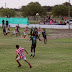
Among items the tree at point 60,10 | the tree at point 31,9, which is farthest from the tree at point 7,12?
the tree at point 60,10

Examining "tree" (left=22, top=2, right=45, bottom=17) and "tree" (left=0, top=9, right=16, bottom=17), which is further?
"tree" (left=0, top=9, right=16, bottom=17)

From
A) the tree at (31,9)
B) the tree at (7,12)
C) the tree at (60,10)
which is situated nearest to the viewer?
the tree at (31,9)

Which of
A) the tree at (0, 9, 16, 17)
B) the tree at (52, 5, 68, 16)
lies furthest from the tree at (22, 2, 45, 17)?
the tree at (0, 9, 16, 17)

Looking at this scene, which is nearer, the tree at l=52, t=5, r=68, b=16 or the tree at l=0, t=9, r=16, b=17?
the tree at l=52, t=5, r=68, b=16

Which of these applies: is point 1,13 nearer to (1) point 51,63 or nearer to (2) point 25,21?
(2) point 25,21

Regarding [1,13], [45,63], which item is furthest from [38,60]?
[1,13]

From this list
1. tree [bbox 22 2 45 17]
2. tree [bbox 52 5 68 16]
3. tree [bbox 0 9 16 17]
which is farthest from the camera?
tree [bbox 0 9 16 17]

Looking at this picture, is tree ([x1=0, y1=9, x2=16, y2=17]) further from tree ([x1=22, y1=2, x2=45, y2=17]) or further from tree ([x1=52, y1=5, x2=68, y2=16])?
tree ([x1=52, y1=5, x2=68, y2=16])

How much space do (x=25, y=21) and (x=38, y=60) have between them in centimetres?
4699

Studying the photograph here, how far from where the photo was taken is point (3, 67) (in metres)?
18.7

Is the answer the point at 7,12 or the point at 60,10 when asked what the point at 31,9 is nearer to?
the point at 60,10

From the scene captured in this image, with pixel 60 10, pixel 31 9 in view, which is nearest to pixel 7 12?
pixel 31 9

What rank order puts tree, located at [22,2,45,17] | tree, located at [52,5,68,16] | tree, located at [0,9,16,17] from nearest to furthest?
tree, located at [22,2,45,17], tree, located at [52,5,68,16], tree, located at [0,9,16,17]

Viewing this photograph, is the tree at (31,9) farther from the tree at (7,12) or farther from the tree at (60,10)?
the tree at (7,12)
